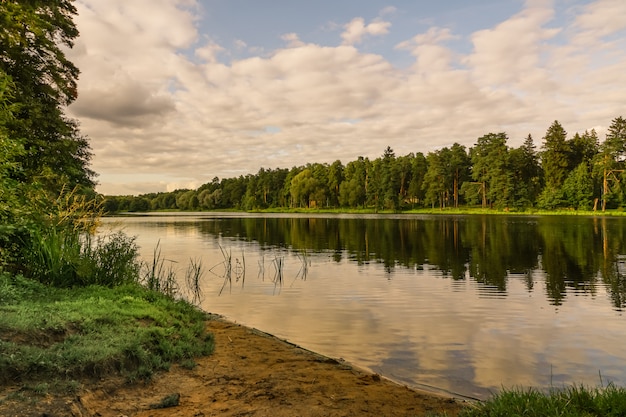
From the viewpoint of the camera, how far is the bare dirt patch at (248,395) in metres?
6.24

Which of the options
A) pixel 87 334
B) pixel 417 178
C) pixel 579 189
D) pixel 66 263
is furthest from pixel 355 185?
pixel 87 334

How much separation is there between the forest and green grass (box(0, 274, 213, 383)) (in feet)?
315

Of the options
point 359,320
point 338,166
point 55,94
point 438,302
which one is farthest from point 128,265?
point 338,166

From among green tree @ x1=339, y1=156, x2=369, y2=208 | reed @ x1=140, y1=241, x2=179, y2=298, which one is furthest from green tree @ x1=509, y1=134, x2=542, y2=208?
reed @ x1=140, y1=241, x2=179, y2=298

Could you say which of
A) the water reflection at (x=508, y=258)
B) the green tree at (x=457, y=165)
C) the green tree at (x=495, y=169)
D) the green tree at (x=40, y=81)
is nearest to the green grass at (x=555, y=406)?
the water reflection at (x=508, y=258)

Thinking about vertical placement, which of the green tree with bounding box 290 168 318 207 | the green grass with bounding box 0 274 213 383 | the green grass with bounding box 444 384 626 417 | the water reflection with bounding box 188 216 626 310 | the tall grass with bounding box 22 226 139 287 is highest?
the green tree with bounding box 290 168 318 207

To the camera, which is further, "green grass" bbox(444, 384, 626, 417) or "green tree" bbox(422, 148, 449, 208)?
"green tree" bbox(422, 148, 449, 208)

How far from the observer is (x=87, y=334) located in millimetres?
8117

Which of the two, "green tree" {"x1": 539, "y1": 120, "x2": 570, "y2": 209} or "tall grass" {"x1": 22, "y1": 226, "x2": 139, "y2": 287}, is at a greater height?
"green tree" {"x1": 539, "y1": 120, "x2": 570, "y2": 209}

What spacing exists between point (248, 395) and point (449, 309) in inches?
398

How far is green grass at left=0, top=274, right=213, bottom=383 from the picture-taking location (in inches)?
267

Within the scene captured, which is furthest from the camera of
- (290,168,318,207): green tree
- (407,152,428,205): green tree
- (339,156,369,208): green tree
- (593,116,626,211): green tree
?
(290,168,318,207): green tree

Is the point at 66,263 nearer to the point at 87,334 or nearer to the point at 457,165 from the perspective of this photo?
the point at 87,334

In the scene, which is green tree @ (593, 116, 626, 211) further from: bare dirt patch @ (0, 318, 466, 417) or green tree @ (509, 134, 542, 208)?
bare dirt patch @ (0, 318, 466, 417)
